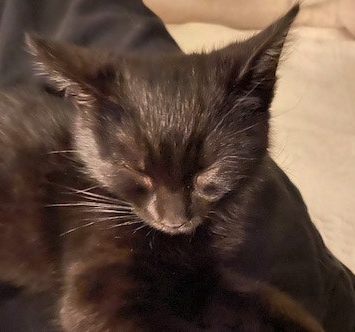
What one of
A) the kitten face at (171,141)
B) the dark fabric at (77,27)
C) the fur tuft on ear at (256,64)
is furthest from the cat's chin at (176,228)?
the dark fabric at (77,27)

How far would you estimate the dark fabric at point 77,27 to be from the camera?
42.2 inches

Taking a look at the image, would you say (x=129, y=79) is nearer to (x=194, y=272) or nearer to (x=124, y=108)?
(x=124, y=108)

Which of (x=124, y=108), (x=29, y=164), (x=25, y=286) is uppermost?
(x=124, y=108)

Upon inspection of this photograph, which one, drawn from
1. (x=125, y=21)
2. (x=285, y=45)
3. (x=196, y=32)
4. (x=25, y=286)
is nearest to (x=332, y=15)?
(x=196, y=32)

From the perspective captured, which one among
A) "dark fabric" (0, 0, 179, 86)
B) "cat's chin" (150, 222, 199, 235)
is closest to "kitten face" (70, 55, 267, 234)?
"cat's chin" (150, 222, 199, 235)

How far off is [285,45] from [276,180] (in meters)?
0.25

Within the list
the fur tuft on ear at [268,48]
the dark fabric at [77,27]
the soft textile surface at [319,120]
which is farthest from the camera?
the soft textile surface at [319,120]

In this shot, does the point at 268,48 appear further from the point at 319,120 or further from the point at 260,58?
the point at 319,120

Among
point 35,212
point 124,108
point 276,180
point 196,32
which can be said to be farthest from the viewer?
point 196,32

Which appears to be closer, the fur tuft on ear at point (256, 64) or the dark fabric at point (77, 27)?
the fur tuft on ear at point (256, 64)

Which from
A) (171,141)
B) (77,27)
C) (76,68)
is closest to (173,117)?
(171,141)

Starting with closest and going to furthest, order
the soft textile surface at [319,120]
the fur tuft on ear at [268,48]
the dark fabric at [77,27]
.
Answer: the fur tuft on ear at [268,48], the dark fabric at [77,27], the soft textile surface at [319,120]

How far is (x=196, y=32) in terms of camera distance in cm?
156

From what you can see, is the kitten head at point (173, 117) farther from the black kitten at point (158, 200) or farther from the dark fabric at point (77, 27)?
the dark fabric at point (77, 27)
